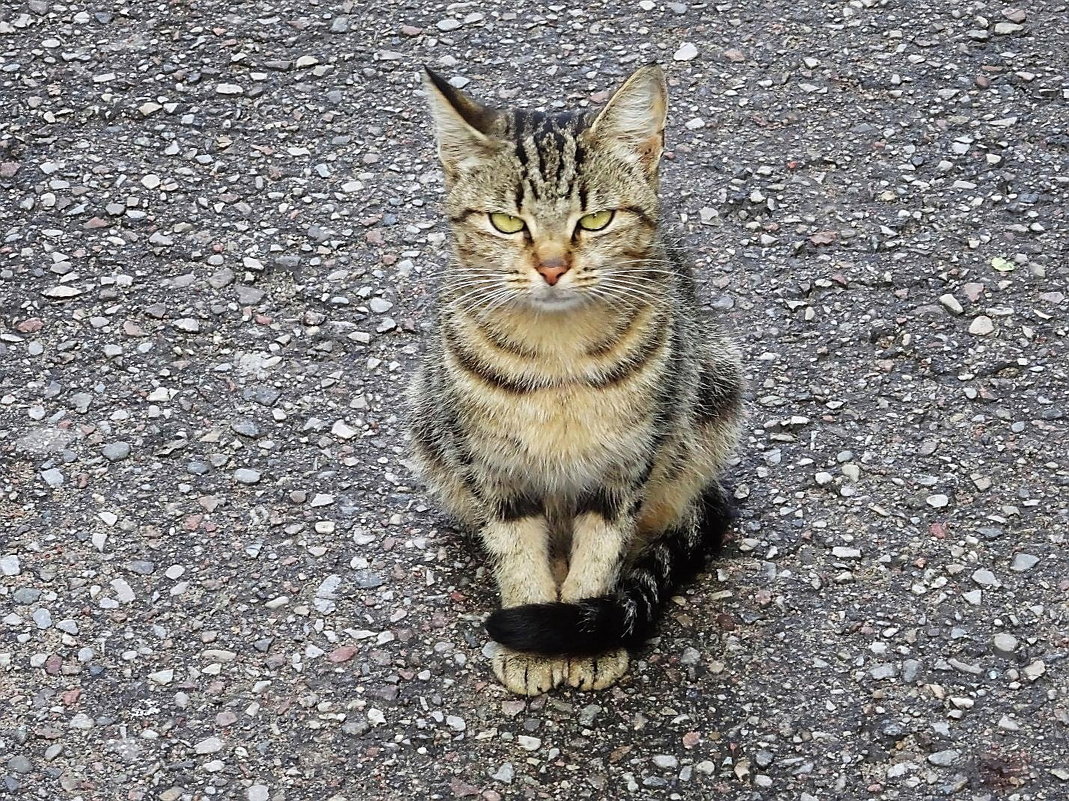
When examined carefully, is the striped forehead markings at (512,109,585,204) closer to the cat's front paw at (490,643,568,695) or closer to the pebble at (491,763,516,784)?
the cat's front paw at (490,643,568,695)

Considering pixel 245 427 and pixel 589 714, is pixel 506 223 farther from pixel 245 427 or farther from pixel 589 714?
pixel 245 427

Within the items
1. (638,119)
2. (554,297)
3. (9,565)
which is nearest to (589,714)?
(554,297)

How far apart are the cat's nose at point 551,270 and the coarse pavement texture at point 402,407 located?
3.80 ft

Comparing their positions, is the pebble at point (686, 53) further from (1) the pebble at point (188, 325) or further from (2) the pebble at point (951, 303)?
(1) the pebble at point (188, 325)

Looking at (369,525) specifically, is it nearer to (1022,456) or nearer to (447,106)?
(447,106)

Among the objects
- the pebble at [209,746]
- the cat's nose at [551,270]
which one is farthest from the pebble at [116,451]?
the cat's nose at [551,270]

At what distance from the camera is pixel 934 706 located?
12.7 feet

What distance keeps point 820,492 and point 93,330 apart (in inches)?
106

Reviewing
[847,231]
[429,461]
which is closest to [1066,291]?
[847,231]

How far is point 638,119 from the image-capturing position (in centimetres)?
374

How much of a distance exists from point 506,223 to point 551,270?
0.21 metres

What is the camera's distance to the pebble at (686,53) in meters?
6.30

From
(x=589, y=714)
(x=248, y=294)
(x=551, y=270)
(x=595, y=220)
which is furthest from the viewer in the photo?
(x=248, y=294)

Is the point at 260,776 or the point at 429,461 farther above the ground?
the point at 429,461
